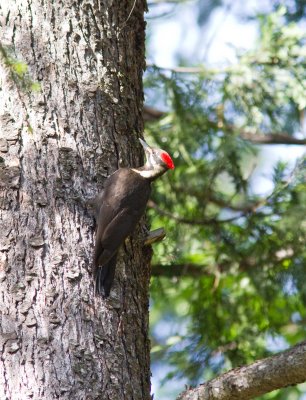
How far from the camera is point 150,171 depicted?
458 cm

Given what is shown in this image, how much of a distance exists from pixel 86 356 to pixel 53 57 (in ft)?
4.65

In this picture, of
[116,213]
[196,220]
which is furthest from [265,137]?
[116,213]

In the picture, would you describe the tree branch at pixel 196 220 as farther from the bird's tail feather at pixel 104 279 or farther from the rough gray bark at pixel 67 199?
the bird's tail feather at pixel 104 279

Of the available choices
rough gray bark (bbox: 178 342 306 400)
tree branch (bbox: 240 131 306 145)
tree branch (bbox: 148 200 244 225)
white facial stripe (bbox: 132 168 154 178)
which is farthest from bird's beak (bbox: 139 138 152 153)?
tree branch (bbox: 240 131 306 145)

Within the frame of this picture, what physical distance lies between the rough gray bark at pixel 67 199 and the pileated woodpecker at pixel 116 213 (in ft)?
0.17

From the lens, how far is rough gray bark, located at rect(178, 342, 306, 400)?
3.57 m

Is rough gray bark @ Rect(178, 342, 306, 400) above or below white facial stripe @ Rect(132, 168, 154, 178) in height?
below

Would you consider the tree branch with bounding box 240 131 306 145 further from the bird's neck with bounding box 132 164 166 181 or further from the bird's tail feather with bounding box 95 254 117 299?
the bird's tail feather with bounding box 95 254 117 299

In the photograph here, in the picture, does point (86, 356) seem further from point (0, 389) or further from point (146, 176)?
point (146, 176)

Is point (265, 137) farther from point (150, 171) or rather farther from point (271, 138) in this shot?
point (150, 171)

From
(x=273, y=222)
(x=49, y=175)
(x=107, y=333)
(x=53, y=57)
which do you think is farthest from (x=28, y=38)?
(x=273, y=222)

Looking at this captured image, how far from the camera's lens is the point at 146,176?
444 centimetres

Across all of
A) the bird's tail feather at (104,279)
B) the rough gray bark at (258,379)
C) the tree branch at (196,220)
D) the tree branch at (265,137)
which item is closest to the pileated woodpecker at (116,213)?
the bird's tail feather at (104,279)

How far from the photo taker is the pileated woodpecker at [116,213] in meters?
3.66
